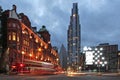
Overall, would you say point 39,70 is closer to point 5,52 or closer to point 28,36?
point 5,52

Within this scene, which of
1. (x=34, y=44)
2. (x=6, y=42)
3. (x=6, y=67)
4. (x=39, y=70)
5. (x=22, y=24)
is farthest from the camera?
(x=34, y=44)

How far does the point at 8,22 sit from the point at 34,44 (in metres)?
26.0

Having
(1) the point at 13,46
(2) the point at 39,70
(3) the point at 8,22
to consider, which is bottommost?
(2) the point at 39,70

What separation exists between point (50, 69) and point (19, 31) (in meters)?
19.2

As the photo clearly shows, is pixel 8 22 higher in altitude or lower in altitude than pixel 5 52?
higher

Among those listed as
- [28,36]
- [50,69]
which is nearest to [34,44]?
[28,36]

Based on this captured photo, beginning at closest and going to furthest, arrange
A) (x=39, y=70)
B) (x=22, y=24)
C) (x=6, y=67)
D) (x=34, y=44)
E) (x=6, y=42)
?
(x=39, y=70) < (x=6, y=67) < (x=6, y=42) < (x=22, y=24) < (x=34, y=44)

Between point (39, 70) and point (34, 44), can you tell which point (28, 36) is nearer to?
point (34, 44)

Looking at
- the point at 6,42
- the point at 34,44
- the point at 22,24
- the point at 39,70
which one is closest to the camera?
the point at 39,70

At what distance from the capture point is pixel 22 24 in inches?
4651

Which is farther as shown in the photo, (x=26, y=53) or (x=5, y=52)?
(x=26, y=53)

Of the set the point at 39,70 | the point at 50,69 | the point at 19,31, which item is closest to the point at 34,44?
the point at 19,31

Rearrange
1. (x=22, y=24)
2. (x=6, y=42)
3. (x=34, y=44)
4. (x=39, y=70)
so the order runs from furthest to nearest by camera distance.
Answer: (x=34, y=44) → (x=22, y=24) → (x=6, y=42) → (x=39, y=70)

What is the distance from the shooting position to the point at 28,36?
123938 millimetres
